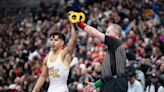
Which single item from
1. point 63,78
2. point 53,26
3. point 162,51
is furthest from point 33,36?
point 63,78

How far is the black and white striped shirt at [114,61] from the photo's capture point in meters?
6.63

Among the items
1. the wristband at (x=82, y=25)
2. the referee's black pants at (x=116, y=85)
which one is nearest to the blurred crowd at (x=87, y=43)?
the referee's black pants at (x=116, y=85)

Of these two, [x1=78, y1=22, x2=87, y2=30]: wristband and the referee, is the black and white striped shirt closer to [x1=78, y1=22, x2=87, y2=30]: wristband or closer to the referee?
the referee

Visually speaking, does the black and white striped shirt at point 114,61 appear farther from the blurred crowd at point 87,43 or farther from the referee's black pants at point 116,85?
the blurred crowd at point 87,43

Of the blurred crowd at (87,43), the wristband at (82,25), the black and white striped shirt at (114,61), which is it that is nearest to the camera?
the black and white striped shirt at (114,61)

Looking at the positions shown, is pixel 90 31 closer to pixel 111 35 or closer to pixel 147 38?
pixel 111 35

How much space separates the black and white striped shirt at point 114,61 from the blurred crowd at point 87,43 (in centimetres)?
421

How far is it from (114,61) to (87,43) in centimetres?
873

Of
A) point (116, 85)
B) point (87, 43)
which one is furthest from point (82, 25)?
point (87, 43)

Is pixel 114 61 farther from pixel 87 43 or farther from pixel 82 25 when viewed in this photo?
pixel 87 43

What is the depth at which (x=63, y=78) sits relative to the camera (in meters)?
→ 7.56

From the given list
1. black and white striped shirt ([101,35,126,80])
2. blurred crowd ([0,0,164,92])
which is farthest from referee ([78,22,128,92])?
blurred crowd ([0,0,164,92])

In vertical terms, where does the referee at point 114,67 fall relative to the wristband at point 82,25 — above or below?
below

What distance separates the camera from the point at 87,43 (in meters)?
15.4
